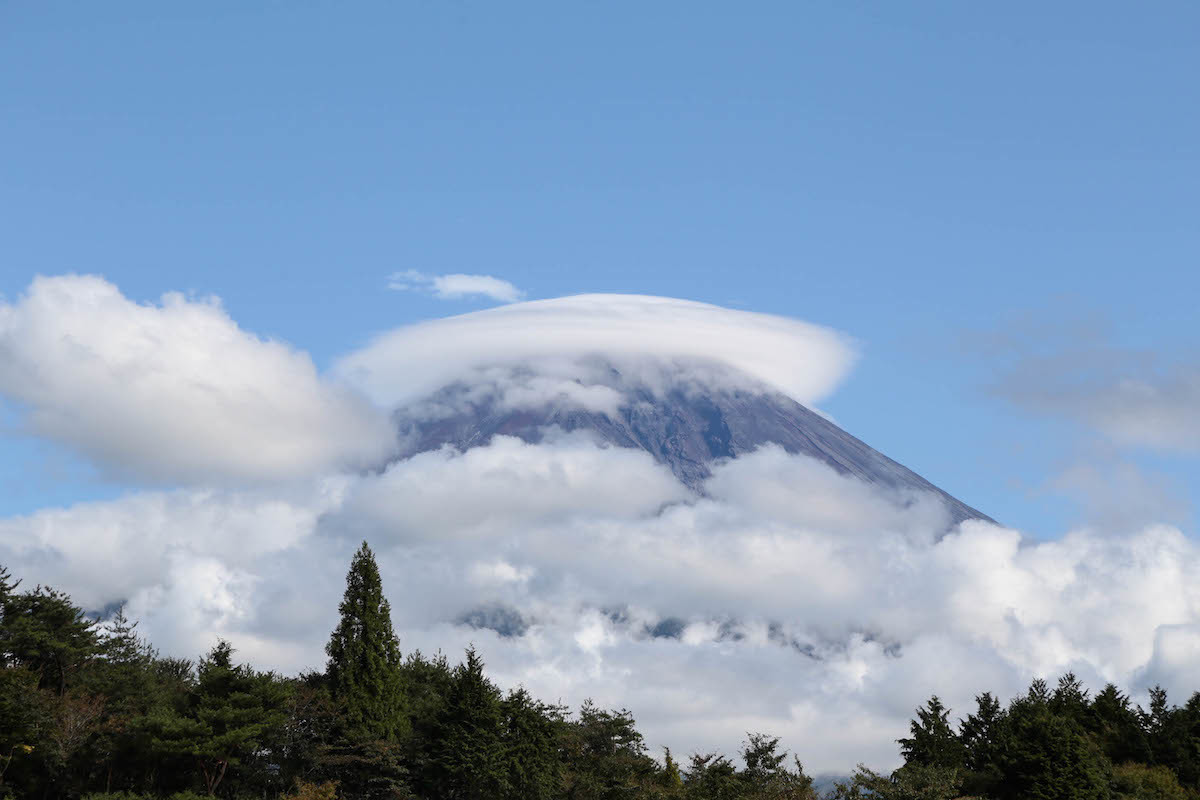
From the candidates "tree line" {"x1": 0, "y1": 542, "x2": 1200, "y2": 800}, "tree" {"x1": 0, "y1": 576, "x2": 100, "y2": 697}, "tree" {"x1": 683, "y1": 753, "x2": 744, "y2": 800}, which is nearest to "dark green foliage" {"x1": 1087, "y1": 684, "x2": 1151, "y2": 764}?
"tree line" {"x1": 0, "y1": 542, "x2": 1200, "y2": 800}

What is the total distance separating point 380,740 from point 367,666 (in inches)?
198

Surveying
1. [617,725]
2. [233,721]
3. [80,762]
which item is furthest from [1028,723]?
[80,762]

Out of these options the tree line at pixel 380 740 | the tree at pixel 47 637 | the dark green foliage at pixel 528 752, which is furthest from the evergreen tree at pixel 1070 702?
the tree at pixel 47 637

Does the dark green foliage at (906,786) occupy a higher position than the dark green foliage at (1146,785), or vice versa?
the dark green foliage at (1146,785)

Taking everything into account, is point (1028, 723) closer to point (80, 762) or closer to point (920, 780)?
point (920, 780)

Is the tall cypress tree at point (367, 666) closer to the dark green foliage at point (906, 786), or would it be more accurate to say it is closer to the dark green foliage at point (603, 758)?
the dark green foliage at point (603, 758)

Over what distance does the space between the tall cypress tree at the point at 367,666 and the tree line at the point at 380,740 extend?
117 millimetres

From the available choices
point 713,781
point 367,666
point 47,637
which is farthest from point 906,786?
point 47,637

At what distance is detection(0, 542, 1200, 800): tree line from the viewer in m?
62.5

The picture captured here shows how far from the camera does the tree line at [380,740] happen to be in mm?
62469

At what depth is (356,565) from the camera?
77938 mm

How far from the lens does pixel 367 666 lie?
242 feet

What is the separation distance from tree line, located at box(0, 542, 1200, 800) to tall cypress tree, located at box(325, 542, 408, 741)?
0.12 metres

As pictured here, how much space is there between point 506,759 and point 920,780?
2554 centimetres
